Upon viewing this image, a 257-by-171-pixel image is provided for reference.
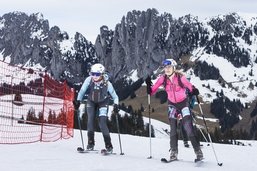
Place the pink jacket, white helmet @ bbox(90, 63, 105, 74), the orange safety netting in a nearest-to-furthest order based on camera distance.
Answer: the pink jacket → white helmet @ bbox(90, 63, 105, 74) → the orange safety netting

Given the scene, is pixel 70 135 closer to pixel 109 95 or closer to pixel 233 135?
pixel 109 95

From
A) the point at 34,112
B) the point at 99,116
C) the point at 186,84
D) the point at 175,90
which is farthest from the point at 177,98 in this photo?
the point at 34,112

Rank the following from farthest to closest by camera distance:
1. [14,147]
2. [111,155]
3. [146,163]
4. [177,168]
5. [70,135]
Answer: [70,135]
[14,147]
[111,155]
[146,163]
[177,168]

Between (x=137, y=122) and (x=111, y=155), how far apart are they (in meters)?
111

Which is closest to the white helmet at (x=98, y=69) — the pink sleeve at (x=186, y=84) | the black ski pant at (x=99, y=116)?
the black ski pant at (x=99, y=116)

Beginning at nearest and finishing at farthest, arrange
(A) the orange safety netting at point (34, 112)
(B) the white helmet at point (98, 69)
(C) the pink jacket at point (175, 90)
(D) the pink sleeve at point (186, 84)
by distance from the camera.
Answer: (D) the pink sleeve at point (186, 84) < (C) the pink jacket at point (175, 90) < (B) the white helmet at point (98, 69) < (A) the orange safety netting at point (34, 112)

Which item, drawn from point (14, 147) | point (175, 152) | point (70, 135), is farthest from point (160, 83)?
point (70, 135)

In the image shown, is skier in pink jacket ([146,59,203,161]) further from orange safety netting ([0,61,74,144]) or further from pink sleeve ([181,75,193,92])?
orange safety netting ([0,61,74,144])

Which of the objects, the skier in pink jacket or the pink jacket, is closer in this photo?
the skier in pink jacket

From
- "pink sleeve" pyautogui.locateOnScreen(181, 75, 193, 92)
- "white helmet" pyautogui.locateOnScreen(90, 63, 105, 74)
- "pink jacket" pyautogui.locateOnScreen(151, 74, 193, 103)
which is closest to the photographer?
"pink sleeve" pyautogui.locateOnScreen(181, 75, 193, 92)

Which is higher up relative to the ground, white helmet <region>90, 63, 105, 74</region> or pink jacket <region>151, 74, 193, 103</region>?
white helmet <region>90, 63, 105, 74</region>

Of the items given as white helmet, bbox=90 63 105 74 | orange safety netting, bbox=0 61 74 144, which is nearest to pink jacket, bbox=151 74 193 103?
white helmet, bbox=90 63 105 74

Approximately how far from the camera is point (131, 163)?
445 inches

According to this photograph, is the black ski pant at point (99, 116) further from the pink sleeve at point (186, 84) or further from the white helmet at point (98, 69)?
the pink sleeve at point (186, 84)
